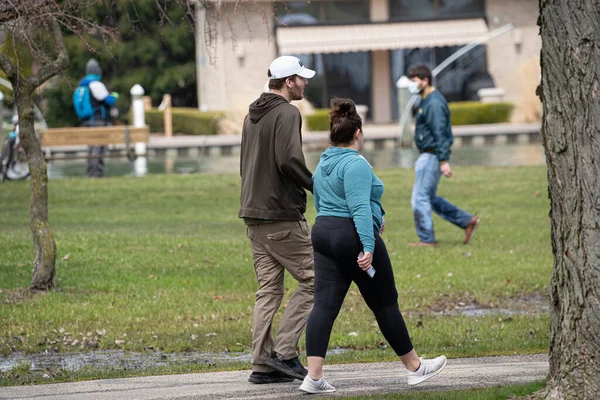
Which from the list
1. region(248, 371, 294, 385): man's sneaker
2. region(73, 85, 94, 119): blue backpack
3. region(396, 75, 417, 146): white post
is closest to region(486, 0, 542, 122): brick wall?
region(396, 75, 417, 146): white post

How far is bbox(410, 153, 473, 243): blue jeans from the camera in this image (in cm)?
1134

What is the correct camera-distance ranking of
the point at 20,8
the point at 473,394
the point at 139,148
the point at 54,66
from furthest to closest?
the point at 139,148
the point at 54,66
the point at 20,8
the point at 473,394

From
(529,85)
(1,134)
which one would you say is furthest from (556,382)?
(529,85)

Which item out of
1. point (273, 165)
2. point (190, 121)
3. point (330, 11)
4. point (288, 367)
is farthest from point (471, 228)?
point (330, 11)

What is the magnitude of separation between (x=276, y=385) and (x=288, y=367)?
Answer: 128 millimetres

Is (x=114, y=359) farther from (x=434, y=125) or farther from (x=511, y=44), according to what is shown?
(x=511, y=44)

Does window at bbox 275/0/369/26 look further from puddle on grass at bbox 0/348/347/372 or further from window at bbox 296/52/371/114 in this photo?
puddle on grass at bbox 0/348/347/372

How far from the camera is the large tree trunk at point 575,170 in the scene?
5.10 meters

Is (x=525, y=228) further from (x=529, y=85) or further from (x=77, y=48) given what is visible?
(x=77, y=48)

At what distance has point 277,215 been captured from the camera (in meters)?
6.30

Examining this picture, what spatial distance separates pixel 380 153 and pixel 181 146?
5906 mm

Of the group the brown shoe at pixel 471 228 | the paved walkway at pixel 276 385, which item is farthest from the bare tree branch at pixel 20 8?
the brown shoe at pixel 471 228

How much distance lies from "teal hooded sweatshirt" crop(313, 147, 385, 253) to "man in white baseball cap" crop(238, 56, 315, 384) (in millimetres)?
285

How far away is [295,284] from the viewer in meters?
10.3
